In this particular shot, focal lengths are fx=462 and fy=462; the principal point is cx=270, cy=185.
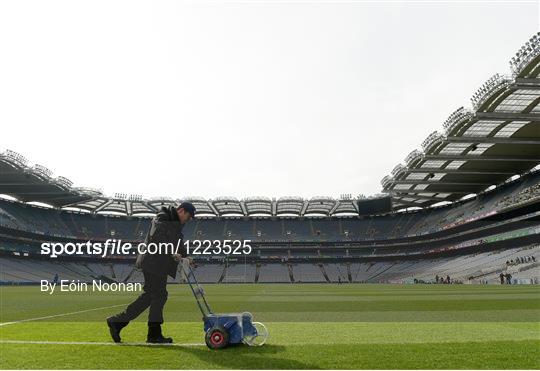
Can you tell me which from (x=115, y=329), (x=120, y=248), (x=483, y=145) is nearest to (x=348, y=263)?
→ (x=483, y=145)

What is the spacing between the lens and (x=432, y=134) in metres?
53.4

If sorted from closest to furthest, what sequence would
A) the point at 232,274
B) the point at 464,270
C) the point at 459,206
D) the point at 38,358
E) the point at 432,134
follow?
the point at 38,358
the point at 432,134
the point at 464,270
the point at 459,206
the point at 232,274

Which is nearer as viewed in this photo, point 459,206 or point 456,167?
point 456,167

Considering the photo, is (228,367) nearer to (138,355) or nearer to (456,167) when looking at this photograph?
(138,355)

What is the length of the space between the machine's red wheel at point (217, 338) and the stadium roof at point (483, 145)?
117ft

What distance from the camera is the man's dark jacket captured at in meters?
6.91

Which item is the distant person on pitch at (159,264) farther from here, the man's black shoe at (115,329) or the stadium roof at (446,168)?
the stadium roof at (446,168)

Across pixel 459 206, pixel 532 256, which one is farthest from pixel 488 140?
pixel 459 206

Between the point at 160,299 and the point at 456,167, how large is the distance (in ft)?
205

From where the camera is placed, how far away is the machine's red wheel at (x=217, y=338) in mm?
6547

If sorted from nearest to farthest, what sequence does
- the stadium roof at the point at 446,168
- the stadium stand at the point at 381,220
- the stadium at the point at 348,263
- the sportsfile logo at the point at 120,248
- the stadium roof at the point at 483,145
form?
the stadium at the point at 348,263 → the stadium roof at the point at 483,145 → the stadium roof at the point at 446,168 → the stadium stand at the point at 381,220 → the sportsfile logo at the point at 120,248

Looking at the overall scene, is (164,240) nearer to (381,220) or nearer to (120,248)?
(120,248)

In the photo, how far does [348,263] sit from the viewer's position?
304 ft

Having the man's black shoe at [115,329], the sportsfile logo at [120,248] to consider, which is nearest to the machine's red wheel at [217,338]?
the man's black shoe at [115,329]
